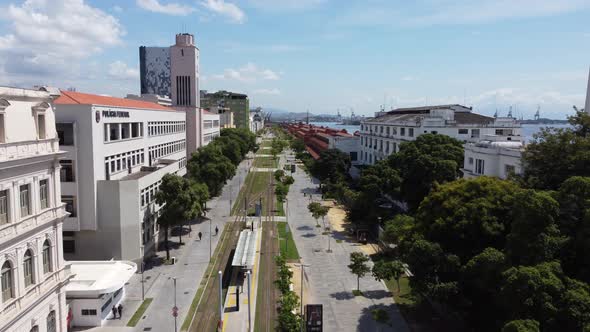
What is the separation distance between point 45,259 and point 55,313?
3497 mm

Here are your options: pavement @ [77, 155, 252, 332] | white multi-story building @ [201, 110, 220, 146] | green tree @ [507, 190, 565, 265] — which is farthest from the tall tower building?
green tree @ [507, 190, 565, 265]

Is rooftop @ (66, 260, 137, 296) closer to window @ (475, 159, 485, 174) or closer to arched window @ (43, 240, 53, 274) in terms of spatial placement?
arched window @ (43, 240, 53, 274)

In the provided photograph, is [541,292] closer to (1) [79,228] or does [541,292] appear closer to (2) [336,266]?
(2) [336,266]

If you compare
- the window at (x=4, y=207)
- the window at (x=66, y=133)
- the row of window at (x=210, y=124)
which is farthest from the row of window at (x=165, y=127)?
the window at (x=4, y=207)

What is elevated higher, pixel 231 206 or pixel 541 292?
pixel 541 292

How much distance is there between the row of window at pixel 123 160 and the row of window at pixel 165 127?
5398mm

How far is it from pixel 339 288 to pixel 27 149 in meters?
27.2

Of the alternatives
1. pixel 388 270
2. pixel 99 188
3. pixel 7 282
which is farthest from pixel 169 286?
pixel 7 282

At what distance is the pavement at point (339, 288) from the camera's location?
33.6 metres

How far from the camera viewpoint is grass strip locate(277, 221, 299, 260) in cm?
4962

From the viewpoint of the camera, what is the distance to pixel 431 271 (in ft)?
98.1

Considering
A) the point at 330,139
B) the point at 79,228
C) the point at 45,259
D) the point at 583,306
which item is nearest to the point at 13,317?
the point at 45,259

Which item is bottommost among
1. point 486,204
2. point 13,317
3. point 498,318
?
point 498,318

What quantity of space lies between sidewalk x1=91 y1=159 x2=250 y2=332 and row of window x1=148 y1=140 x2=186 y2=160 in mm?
11235
